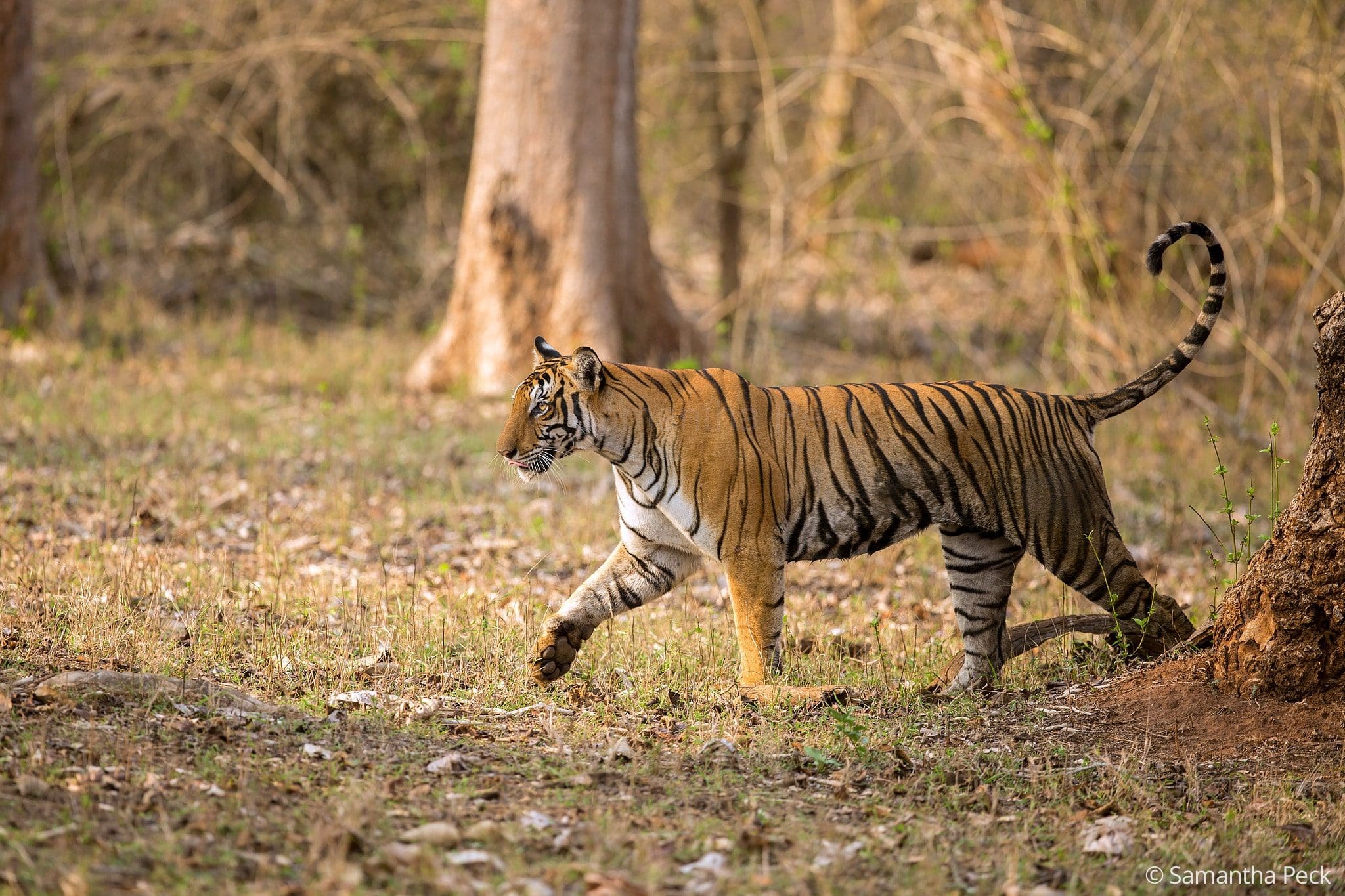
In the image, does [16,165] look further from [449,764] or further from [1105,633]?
[1105,633]

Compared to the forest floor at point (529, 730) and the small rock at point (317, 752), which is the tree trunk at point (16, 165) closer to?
the forest floor at point (529, 730)

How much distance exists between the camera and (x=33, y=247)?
13.1 m

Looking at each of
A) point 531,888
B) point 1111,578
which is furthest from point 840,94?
point 531,888

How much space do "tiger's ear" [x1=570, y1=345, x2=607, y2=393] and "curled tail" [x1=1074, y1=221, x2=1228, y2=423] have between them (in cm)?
222

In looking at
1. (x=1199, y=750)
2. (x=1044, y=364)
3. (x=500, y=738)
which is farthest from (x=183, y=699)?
(x=1044, y=364)

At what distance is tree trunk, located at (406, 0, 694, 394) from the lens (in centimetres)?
1218

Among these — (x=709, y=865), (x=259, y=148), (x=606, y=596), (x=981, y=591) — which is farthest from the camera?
(x=259, y=148)

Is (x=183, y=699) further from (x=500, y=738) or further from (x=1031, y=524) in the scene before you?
(x=1031, y=524)

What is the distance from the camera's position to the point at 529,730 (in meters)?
5.10

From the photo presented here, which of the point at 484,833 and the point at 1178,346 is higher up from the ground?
the point at 1178,346

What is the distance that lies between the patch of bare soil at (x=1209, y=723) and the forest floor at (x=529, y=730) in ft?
0.05

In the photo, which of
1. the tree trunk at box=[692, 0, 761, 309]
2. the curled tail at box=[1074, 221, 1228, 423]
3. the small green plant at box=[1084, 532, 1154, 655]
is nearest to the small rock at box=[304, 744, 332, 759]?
the small green plant at box=[1084, 532, 1154, 655]

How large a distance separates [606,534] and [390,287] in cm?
843

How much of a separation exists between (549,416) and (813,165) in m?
13.9
